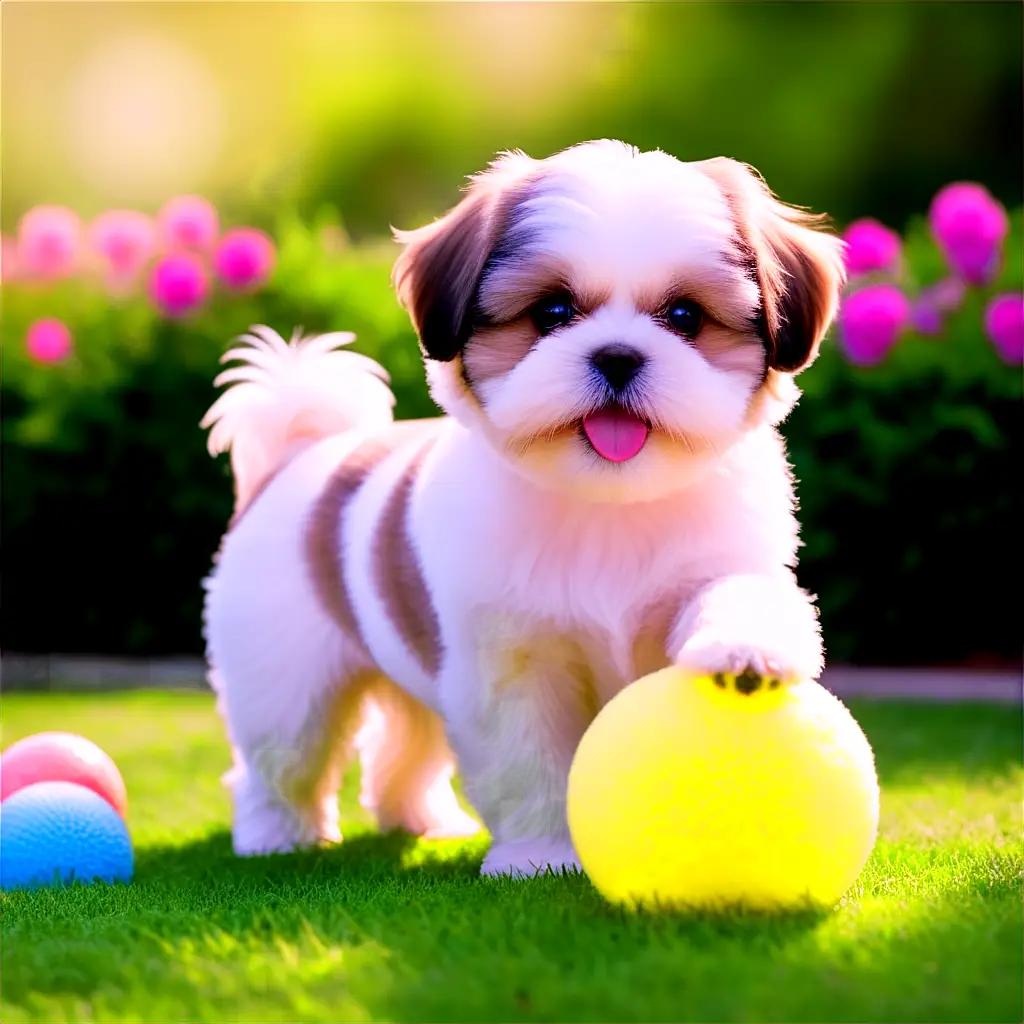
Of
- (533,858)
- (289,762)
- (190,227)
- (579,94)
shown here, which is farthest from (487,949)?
(579,94)

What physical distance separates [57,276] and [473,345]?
654cm

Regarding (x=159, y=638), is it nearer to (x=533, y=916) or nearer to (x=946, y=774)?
(x=946, y=774)

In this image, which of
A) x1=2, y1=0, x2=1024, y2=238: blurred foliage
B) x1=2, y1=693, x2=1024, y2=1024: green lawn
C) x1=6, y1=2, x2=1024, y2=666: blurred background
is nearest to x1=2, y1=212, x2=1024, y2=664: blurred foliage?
x1=6, y1=2, x2=1024, y2=666: blurred background

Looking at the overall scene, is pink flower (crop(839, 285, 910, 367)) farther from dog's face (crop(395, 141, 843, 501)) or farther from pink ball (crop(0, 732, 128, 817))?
pink ball (crop(0, 732, 128, 817))

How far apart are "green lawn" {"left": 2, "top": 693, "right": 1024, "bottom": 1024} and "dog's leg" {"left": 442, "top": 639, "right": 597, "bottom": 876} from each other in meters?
0.17

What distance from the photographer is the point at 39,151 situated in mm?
24078

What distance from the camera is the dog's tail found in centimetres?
521

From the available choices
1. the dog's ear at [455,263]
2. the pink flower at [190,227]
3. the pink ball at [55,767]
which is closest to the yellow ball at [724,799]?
the dog's ear at [455,263]

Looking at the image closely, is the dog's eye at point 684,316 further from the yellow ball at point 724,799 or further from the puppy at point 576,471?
the yellow ball at point 724,799

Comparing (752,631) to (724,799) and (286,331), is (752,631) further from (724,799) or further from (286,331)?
(286,331)

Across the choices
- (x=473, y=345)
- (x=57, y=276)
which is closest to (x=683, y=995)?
(x=473, y=345)

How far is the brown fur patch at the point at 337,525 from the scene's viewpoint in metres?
4.63

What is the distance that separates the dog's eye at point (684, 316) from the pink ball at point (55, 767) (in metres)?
2.34

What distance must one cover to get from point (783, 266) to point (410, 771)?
2240 millimetres
